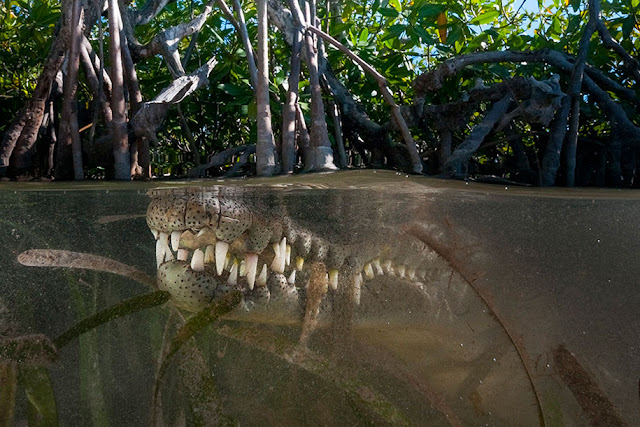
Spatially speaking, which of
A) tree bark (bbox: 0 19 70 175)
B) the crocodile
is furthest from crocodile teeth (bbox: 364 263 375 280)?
tree bark (bbox: 0 19 70 175)

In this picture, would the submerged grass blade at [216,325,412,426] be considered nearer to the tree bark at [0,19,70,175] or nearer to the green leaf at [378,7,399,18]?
the tree bark at [0,19,70,175]

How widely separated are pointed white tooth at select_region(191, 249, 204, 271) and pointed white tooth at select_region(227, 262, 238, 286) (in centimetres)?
13

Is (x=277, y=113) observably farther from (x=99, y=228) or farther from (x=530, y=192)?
(x=99, y=228)

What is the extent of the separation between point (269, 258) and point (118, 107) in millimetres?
1202

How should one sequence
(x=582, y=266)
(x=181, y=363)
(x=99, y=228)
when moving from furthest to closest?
1. (x=582, y=266)
2. (x=99, y=228)
3. (x=181, y=363)

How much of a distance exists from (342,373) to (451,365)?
1.36 m

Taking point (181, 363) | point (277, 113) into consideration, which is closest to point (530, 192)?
point (277, 113)

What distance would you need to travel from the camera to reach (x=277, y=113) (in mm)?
3896

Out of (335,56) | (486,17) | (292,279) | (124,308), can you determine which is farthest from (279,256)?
(486,17)

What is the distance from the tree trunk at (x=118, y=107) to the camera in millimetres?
3137

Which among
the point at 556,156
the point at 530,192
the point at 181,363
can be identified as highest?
the point at 556,156

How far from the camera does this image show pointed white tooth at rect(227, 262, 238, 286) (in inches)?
101

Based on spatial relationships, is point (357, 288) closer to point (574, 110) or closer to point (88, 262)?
point (88, 262)

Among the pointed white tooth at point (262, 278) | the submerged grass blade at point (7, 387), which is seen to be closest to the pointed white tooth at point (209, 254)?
the pointed white tooth at point (262, 278)
